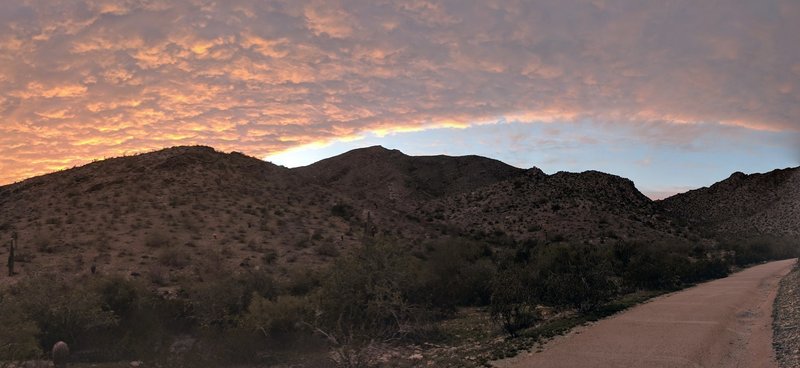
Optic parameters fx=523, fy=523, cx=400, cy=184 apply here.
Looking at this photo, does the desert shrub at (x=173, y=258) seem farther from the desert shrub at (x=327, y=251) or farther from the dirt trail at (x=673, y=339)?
the dirt trail at (x=673, y=339)

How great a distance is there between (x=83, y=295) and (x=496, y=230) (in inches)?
1746

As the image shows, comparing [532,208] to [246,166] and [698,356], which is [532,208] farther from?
[698,356]

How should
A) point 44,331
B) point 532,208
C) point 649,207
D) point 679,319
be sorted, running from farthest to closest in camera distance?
point 649,207, point 532,208, point 679,319, point 44,331

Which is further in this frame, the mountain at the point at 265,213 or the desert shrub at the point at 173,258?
the mountain at the point at 265,213

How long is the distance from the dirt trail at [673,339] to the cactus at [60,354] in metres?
12.1

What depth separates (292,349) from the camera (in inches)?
667

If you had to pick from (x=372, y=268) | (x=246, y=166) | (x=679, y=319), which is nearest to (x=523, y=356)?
(x=372, y=268)

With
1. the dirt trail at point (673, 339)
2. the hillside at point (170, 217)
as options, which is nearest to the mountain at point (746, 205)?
the hillside at point (170, 217)

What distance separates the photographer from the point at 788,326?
54.1 feet

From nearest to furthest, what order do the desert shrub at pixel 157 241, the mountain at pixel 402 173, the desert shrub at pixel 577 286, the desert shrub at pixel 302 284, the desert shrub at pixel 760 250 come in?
the desert shrub at pixel 577 286 → the desert shrub at pixel 302 284 → the desert shrub at pixel 157 241 → the desert shrub at pixel 760 250 → the mountain at pixel 402 173

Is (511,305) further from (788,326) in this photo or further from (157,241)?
(157,241)

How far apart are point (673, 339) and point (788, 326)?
4.34 meters

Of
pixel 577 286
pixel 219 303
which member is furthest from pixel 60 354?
pixel 577 286

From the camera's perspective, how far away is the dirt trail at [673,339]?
44.0 ft
